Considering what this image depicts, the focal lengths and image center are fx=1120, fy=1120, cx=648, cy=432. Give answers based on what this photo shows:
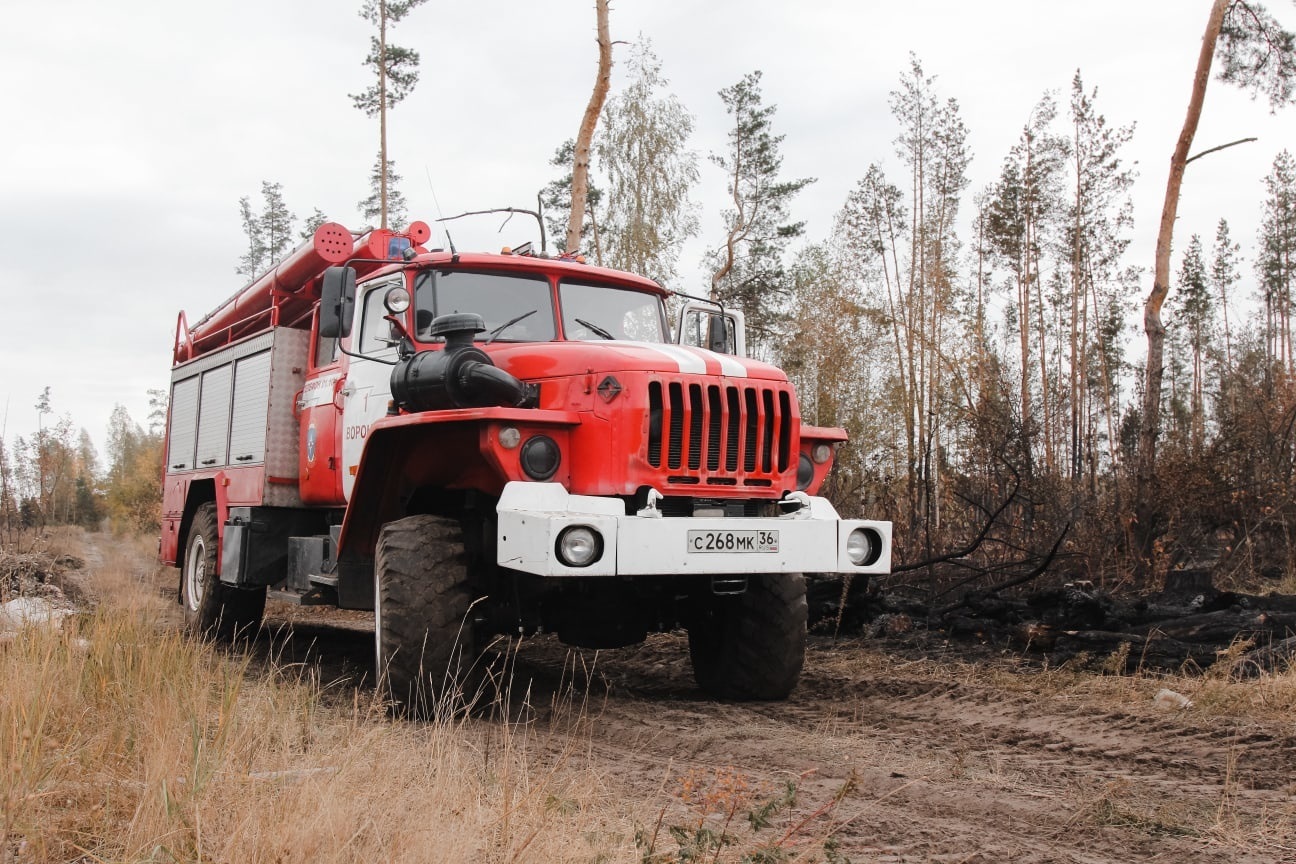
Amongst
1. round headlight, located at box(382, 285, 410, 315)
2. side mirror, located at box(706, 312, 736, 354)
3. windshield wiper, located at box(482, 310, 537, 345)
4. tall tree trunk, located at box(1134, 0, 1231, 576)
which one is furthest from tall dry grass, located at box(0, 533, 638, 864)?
tall tree trunk, located at box(1134, 0, 1231, 576)

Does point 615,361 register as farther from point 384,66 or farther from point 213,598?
point 384,66

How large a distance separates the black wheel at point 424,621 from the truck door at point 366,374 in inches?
52.4

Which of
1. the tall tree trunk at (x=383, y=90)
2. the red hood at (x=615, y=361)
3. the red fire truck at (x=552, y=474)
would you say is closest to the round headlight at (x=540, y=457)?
the red fire truck at (x=552, y=474)

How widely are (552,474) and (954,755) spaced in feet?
7.65

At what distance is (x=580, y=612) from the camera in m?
6.13

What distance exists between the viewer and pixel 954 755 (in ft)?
16.8

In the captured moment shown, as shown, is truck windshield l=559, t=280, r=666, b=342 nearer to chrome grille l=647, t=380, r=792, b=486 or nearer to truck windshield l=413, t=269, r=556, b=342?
truck windshield l=413, t=269, r=556, b=342

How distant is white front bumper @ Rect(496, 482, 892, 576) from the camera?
516cm

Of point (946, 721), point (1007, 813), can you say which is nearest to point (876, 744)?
point (946, 721)

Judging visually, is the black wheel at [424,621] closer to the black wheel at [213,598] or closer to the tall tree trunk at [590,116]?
the black wheel at [213,598]

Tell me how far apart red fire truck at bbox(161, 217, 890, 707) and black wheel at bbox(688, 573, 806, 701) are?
13mm

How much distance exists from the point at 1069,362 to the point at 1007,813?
30.0m

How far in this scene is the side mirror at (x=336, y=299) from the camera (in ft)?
21.2

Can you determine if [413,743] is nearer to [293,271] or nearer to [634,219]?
[293,271]
